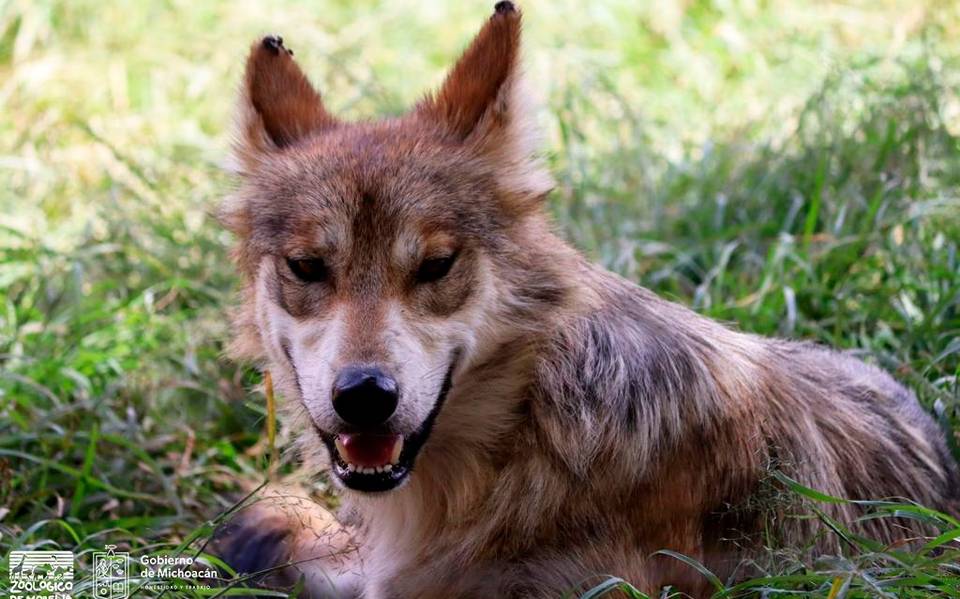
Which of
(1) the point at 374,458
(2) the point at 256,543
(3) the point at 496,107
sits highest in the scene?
(3) the point at 496,107

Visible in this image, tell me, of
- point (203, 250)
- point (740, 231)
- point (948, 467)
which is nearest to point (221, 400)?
point (203, 250)

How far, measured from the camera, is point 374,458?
3539mm

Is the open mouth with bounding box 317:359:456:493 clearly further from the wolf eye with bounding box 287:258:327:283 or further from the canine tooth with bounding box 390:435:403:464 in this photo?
the wolf eye with bounding box 287:258:327:283

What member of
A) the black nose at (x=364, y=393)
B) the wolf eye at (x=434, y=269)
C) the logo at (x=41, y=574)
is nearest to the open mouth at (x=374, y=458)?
the black nose at (x=364, y=393)

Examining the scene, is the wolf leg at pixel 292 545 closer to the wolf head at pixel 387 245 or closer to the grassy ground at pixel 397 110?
the grassy ground at pixel 397 110

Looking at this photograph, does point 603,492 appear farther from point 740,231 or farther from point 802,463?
point 740,231

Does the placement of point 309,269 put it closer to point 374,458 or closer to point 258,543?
point 374,458

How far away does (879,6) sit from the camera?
9.26 metres

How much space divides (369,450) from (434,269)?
0.56m

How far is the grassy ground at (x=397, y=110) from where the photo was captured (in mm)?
5016

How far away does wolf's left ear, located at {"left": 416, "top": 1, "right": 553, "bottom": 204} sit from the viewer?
3.92 m

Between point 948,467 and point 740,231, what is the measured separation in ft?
6.94

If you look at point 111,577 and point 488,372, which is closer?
point 111,577

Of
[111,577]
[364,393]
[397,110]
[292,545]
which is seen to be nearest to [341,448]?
[364,393]
